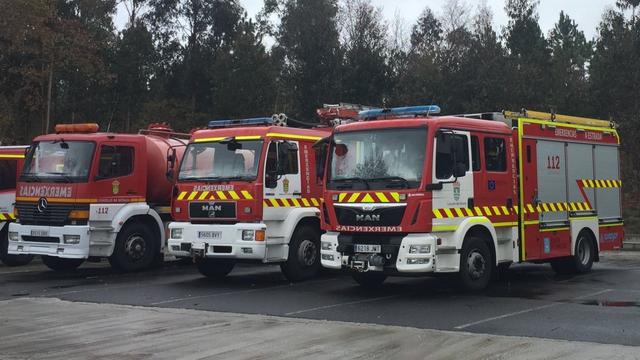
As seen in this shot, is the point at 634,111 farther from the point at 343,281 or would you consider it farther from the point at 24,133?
the point at 24,133

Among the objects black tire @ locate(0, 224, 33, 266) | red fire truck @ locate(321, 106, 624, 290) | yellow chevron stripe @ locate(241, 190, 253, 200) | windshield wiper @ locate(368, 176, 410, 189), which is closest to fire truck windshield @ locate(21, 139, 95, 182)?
black tire @ locate(0, 224, 33, 266)

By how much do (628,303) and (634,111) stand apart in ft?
64.7

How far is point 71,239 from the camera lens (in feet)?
47.1

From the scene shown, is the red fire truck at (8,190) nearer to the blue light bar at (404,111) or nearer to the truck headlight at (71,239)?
the truck headlight at (71,239)

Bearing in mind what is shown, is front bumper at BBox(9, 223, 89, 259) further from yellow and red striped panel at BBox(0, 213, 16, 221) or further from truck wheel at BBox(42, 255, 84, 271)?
yellow and red striped panel at BBox(0, 213, 16, 221)

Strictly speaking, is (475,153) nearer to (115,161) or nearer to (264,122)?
(264,122)

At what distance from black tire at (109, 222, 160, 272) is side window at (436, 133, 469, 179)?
7.47 m

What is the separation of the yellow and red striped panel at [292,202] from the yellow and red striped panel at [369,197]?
1.94 m

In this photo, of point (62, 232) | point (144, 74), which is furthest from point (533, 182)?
point (144, 74)

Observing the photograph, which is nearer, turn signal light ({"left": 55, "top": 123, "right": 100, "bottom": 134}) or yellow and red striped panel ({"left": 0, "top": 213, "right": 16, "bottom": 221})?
turn signal light ({"left": 55, "top": 123, "right": 100, "bottom": 134})

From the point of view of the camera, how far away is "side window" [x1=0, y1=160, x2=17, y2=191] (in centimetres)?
1712

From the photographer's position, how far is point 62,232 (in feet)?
47.2

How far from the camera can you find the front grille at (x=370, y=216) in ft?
35.1

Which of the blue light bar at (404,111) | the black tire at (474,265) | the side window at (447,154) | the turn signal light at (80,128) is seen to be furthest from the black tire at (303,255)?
the turn signal light at (80,128)
